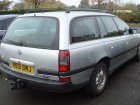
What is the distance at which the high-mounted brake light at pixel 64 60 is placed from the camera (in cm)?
367

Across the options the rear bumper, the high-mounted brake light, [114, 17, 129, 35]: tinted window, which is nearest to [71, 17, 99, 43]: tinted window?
the high-mounted brake light

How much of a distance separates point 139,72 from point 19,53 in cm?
355

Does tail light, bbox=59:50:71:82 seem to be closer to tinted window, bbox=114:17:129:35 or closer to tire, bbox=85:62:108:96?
tire, bbox=85:62:108:96

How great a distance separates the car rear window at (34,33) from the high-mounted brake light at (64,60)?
0.15 m

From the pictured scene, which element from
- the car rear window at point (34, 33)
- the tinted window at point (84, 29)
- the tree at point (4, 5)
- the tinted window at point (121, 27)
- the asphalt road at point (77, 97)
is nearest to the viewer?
the car rear window at point (34, 33)

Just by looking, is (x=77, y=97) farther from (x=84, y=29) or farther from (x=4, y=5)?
(x=4, y=5)

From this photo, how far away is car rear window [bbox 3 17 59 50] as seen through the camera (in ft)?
12.6

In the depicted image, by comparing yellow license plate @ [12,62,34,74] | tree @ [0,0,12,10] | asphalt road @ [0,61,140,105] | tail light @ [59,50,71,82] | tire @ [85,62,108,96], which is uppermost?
tree @ [0,0,12,10]

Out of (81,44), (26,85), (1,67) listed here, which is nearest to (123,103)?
(81,44)

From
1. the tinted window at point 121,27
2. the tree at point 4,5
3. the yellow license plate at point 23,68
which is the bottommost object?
the yellow license plate at point 23,68

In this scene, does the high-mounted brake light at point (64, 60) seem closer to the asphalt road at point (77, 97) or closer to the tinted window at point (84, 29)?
the tinted window at point (84, 29)

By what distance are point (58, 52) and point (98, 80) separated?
1.31 metres

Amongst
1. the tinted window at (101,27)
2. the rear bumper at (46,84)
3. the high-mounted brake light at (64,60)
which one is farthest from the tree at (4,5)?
the high-mounted brake light at (64,60)

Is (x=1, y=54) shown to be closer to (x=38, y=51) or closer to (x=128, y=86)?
(x=38, y=51)
